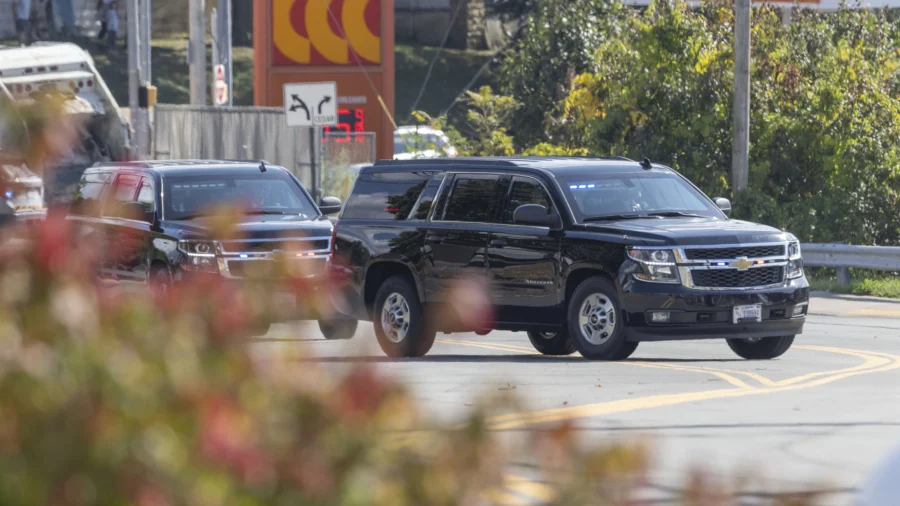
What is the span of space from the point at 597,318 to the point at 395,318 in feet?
6.97

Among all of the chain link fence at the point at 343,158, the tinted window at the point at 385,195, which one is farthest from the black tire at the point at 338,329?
the chain link fence at the point at 343,158

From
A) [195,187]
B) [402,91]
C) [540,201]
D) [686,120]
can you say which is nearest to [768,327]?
[540,201]

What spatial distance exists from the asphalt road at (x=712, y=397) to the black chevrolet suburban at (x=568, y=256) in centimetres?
36

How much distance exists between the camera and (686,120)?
2605 cm

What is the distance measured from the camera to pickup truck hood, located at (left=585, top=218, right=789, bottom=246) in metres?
12.9

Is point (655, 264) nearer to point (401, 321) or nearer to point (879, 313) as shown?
point (401, 321)

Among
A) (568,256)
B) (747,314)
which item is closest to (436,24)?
(568,256)

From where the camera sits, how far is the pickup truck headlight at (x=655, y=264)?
503 inches

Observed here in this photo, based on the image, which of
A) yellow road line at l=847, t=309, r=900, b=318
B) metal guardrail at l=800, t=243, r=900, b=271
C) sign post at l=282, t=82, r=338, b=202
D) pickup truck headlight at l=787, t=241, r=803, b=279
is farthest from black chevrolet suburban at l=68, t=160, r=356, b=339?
metal guardrail at l=800, t=243, r=900, b=271

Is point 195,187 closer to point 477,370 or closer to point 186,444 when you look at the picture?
point 477,370

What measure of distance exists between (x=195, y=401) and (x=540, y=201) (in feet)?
36.6

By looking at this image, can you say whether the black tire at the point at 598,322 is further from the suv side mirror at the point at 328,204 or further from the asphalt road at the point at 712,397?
the suv side mirror at the point at 328,204

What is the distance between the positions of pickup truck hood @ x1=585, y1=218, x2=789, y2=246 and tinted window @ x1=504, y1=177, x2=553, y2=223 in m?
0.61

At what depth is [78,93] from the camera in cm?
2778
